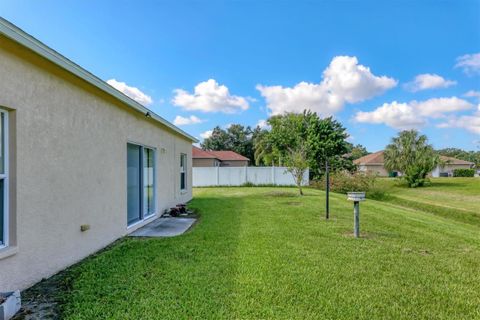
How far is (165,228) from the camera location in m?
7.75

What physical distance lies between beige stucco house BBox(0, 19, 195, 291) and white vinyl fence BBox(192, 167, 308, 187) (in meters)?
16.9

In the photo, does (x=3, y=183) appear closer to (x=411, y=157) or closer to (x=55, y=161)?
(x=55, y=161)

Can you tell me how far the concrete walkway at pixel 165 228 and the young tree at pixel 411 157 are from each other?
29278 millimetres

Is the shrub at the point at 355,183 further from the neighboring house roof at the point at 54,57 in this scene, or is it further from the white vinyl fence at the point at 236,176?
the neighboring house roof at the point at 54,57

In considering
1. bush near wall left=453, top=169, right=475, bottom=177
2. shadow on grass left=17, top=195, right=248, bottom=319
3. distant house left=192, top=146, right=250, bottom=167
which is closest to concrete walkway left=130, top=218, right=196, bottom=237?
shadow on grass left=17, top=195, right=248, bottom=319

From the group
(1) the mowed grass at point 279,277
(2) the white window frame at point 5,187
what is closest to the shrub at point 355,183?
(1) the mowed grass at point 279,277

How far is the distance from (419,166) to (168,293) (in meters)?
33.5

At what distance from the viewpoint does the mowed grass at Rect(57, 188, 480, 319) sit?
324cm

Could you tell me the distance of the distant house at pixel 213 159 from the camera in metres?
36.1

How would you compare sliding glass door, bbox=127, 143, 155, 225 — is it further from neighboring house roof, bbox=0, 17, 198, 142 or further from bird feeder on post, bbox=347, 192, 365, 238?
bird feeder on post, bbox=347, 192, 365, 238

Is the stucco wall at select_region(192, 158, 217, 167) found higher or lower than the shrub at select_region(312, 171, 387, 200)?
higher

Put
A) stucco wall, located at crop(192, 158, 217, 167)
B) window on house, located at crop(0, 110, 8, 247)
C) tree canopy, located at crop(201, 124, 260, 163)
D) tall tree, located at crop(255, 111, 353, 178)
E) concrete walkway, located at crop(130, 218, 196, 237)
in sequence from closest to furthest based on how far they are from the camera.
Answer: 1. window on house, located at crop(0, 110, 8, 247)
2. concrete walkway, located at crop(130, 218, 196, 237)
3. tall tree, located at crop(255, 111, 353, 178)
4. stucco wall, located at crop(192, 158, 217, 167)
5. tree canopy, located at crop(201, 124, 260, 163)

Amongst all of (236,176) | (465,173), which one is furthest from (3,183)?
(465,173)

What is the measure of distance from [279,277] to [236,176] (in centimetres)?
2036
